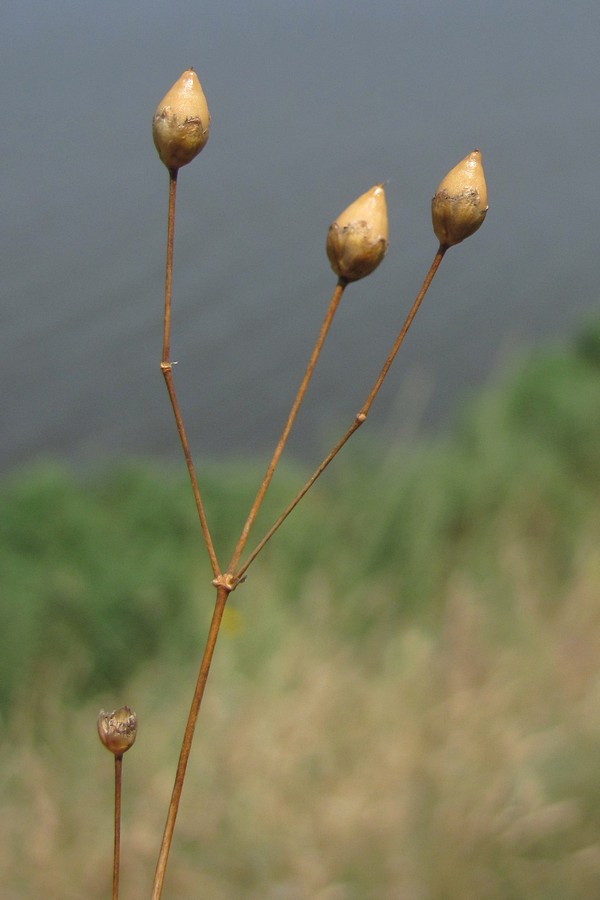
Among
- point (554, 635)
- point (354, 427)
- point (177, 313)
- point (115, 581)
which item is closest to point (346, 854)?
point (554, 635)

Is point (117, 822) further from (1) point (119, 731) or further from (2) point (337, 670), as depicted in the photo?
(2) point (337, 670)

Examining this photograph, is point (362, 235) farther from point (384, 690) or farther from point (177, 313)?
point (177, 313)

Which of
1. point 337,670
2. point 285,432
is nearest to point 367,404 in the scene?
point 285,432

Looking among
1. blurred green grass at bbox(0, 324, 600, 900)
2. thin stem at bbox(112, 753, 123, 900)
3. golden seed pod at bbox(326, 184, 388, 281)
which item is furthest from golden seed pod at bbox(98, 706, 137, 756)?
blurred green grass at bbox(0, 324, 600, 900)

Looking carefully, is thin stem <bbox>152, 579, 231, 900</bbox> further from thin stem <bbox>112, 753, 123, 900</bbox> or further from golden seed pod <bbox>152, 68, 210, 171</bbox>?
golden seed pod <bbox>152, 68, 210, 171</bbox>

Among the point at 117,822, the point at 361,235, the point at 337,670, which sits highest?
the point at 337,670

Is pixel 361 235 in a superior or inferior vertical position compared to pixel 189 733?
superior
